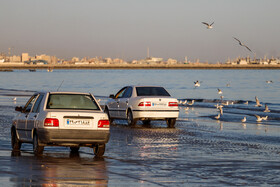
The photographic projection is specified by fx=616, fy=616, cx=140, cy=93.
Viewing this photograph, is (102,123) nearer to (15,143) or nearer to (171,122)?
(15,143)

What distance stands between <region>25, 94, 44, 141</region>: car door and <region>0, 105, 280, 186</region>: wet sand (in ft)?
1.52

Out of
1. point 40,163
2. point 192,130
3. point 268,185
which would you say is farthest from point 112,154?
point 192,130

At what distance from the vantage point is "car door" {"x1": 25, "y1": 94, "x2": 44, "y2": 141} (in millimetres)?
Result: 13328

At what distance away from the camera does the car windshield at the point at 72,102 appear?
44.0ft

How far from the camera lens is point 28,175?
10.2 m

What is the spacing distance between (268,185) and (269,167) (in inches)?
80.0

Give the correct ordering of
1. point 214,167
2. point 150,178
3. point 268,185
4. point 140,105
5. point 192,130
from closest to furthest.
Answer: point 268,185 < point 150,178 < point 214,167 < point 192,130 < point 140,105

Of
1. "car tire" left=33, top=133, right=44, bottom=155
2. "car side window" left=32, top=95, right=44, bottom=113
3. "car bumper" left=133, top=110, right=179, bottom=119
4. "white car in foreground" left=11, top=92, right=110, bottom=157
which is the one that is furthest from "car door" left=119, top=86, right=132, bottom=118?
"car tire" left=33, top=133, right=44, bottom=155

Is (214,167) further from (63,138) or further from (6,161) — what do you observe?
(6,161)

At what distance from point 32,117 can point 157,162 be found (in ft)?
10.0

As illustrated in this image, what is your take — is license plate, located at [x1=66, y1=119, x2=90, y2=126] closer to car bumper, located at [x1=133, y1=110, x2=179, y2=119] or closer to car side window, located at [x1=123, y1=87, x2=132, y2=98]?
car bumper, located at [x1=133, y1=110, x2=179, y2=119]

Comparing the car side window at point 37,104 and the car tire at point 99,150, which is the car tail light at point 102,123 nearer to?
the car tire at point 99,150

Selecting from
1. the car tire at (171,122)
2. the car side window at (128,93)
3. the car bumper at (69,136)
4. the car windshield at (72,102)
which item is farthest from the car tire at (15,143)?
the car side window at (128,93)

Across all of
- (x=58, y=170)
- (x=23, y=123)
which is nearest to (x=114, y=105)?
(x=23, y=123)
